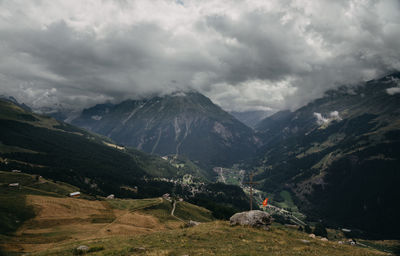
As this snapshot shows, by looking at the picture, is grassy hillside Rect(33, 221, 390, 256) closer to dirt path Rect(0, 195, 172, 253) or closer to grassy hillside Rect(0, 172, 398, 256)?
grassy hillside Rect(0, 172, 398, 256)

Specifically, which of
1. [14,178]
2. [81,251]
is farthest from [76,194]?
[81,251]

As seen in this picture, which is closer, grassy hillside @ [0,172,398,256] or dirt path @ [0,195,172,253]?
grassy hillside @ [0,172,398,256]

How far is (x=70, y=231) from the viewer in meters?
94.2

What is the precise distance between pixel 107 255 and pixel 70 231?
274 ft

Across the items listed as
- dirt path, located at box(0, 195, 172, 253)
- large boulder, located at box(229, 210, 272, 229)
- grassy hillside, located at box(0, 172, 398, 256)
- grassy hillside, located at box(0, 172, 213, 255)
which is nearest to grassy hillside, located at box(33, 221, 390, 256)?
grassy hillside, located at box(0, 172, 398, 256)

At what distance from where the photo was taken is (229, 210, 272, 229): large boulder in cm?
5025

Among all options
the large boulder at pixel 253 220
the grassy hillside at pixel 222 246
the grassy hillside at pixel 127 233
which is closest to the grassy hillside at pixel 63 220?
the grassy hillside at pixel 127 233

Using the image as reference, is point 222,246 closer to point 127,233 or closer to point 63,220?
point 127,233

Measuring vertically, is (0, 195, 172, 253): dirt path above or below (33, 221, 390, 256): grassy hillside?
below

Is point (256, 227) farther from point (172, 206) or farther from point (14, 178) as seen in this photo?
Result: point (14, 178)

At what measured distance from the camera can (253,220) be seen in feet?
165

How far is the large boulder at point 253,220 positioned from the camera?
5025 cm

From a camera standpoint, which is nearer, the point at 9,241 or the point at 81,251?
the point at 81,251

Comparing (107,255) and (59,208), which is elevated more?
(107,255)
